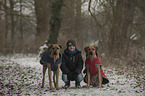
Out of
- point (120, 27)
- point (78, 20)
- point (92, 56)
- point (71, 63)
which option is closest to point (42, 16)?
point (78, 20)

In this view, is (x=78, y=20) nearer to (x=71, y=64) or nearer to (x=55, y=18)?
(x=55, y=18)

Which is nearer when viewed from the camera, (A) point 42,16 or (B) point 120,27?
(B) point 120,27

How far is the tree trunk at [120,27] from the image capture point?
35.8ft

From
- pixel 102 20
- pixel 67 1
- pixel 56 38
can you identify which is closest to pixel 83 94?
pixel 102 20

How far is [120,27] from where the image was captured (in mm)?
11797

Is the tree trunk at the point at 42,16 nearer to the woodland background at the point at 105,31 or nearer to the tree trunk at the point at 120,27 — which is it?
the woodland background at the point at 105,31

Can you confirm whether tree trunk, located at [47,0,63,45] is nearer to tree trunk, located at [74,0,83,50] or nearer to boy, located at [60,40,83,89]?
tree trunk, located at [74,0,83,50]

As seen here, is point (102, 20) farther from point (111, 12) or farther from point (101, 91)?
point (101, 91)

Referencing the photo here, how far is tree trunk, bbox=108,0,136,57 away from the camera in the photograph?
430 inches

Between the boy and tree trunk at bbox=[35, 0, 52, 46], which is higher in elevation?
tree trunk at bbox=[35, 0, 52, 46]

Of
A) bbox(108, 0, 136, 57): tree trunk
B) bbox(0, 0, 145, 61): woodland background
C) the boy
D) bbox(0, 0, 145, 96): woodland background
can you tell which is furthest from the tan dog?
bbox(108, 0, 136, 57): tree trunk

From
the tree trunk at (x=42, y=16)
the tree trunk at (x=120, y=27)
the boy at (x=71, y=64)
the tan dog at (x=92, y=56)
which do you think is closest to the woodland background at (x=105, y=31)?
the tree trunk at (x=120, y=27)

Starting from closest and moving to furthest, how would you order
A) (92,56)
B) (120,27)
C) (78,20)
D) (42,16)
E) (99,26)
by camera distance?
(92,56) < (99,26) < (120,27) < (78,20) < (42,16)

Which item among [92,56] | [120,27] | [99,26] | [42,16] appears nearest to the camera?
[92,56]
